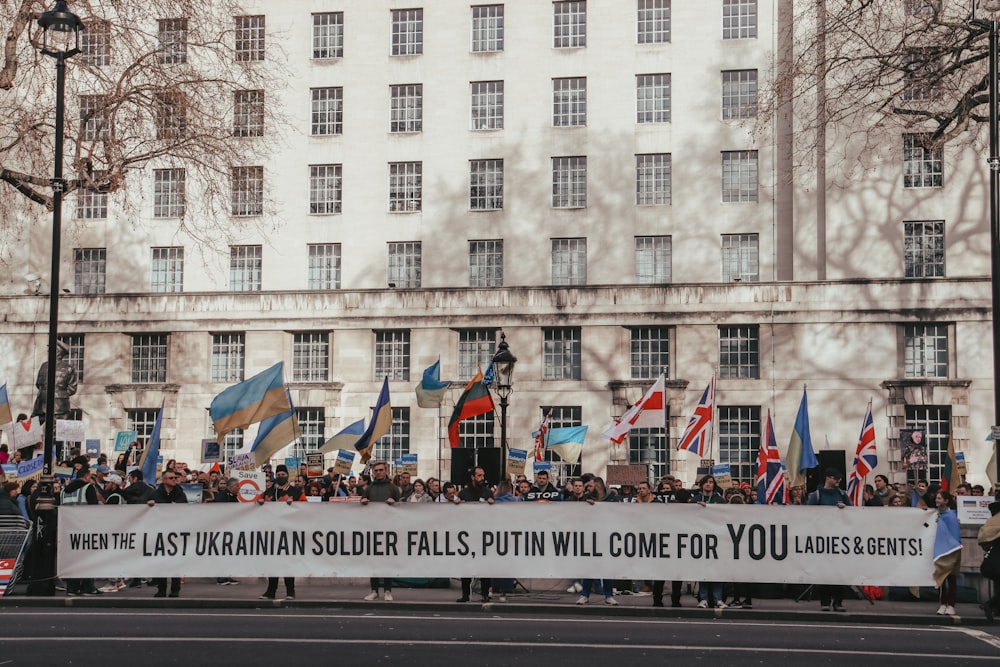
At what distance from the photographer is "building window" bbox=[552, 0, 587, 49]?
50844 mm

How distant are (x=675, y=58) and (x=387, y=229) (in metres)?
12.2

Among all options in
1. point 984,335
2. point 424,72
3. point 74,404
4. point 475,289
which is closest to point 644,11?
point 424,72

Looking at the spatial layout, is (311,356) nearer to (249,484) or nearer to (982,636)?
(249,484)

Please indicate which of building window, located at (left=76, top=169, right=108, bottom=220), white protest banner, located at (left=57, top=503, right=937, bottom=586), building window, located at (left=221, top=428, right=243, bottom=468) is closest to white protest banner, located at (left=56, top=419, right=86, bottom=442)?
white protest banner, located at (left=57, top=503, right=937, bottom=586)

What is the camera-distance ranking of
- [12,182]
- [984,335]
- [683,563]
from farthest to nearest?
[984,335] < [12,182] < [683,563]

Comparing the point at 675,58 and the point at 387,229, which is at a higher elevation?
the point at 675,58

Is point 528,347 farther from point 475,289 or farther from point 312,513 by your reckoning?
point 312,513

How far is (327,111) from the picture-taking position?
52.4m

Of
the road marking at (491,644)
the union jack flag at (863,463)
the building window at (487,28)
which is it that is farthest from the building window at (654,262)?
the road marking at (491,644)

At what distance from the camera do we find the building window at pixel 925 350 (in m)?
46.4

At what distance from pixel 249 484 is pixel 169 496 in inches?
189

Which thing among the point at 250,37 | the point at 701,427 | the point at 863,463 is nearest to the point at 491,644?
the point at 701,427

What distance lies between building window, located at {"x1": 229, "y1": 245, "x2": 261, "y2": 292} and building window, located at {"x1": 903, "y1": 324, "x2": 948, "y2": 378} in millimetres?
23511

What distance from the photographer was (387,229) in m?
51.5
